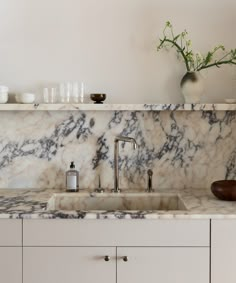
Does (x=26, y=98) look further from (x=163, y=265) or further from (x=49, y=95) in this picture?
(x=163, y=265)

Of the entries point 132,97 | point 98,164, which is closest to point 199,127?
point 132,97

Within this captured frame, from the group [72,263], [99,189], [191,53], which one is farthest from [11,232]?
[191,53]

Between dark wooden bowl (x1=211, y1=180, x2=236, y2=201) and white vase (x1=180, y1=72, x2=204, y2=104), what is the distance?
1.73ft

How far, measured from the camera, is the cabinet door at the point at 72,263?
2102mm

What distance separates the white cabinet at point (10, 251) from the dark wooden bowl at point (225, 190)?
1.05m

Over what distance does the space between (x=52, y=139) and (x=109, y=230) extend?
0.85 m

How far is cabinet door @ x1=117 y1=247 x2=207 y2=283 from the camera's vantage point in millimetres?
2096

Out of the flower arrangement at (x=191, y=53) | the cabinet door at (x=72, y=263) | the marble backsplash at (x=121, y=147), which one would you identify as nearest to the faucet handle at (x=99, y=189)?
the marble backsplash at (x=121, y=147)

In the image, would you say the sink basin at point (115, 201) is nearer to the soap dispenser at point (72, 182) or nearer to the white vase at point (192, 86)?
the soap dispenser at point (72, 182)

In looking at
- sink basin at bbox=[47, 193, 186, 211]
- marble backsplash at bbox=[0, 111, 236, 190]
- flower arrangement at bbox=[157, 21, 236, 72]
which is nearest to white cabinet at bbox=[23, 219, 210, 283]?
sink basin at bbox=[47, 193, 186, 211]

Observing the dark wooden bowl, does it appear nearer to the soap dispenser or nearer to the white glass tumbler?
the soap dispenser

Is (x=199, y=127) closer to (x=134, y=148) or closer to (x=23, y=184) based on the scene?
(x=134, y=148)

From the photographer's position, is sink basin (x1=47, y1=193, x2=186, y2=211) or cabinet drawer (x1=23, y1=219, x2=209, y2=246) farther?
sink basin (x1=47, y1=193, x2=186, y2=211)

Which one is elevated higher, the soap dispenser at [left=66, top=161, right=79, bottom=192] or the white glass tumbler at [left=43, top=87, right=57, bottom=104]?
the white glass tumbler at [left=43, top=87, right=57, bottom=104]
